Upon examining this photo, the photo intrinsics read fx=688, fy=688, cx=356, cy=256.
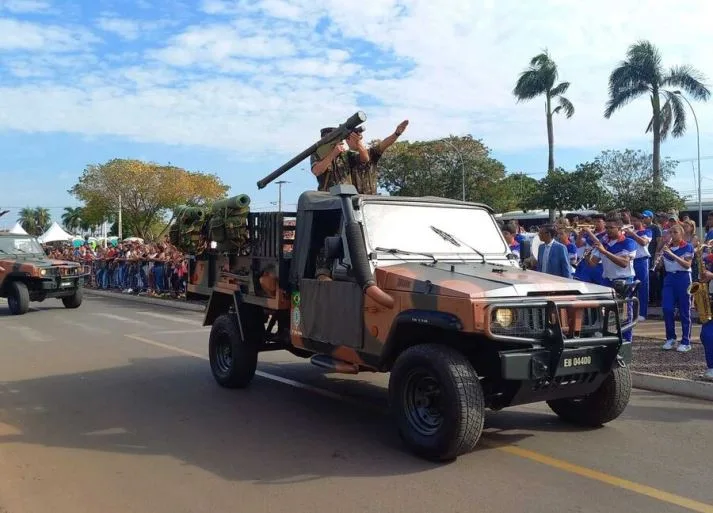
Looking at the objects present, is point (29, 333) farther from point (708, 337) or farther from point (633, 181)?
point (633, 181)

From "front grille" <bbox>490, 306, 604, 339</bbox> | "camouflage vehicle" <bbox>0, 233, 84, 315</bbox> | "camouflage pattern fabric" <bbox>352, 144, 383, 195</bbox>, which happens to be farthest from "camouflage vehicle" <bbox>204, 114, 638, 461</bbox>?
"camouflage vehicle" <bbox>0, 233, 84, 315</bbox>

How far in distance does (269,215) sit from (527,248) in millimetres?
2700

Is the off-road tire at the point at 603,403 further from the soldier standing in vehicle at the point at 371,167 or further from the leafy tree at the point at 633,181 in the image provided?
the leafy tree at the point at 633,181

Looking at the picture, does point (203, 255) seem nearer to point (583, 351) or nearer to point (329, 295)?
point (329, 295)

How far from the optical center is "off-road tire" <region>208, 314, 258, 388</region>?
7453 millimetres

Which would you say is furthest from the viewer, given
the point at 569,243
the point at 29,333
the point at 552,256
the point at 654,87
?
the point at 654,87

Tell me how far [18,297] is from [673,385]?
542 inches

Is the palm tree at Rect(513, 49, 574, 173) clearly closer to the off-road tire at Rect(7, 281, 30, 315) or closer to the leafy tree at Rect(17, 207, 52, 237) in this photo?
the off-road tire at Rect(7, 281, 30, 315)

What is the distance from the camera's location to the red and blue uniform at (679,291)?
898cm

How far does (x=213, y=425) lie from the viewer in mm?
6141

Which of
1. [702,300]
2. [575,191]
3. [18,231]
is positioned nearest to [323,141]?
[702,300]

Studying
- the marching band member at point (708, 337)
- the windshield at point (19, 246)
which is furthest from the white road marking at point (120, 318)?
the marching band member at point (708, 337)

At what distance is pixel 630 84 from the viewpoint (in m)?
38.5

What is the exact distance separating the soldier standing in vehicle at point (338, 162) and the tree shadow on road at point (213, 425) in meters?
2.39
